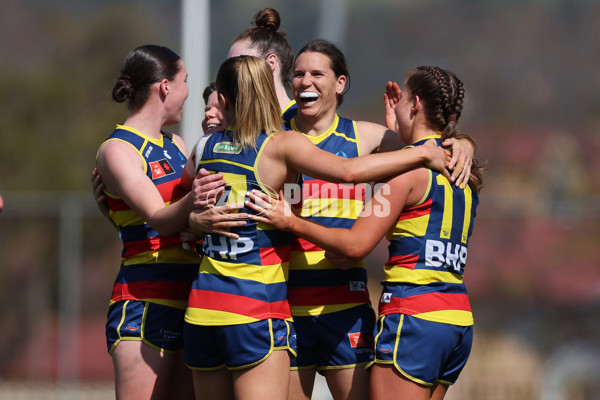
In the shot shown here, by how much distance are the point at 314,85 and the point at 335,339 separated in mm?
1293

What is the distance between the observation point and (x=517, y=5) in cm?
3541

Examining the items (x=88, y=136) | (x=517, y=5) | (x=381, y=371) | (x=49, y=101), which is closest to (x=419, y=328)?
(x=381, y=371)

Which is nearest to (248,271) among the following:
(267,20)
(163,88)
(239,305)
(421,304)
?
(239,305)

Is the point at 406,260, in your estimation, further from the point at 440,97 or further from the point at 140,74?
the point at 140,74

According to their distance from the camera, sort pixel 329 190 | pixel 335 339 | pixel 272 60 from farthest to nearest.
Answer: pixel 272 60 < pixel 329 190 < pixel 335 339

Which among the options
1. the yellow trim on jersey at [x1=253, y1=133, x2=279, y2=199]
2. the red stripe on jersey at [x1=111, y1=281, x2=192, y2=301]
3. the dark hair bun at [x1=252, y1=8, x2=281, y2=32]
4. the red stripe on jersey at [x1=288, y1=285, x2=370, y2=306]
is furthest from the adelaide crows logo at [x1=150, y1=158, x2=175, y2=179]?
the dark hair bun at [x1=252, y1=8, x2=281, y2=32]

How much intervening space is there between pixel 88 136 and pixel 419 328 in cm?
2043

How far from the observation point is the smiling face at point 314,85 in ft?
13.5

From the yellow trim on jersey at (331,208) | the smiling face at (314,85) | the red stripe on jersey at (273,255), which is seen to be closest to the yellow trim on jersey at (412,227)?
the yellow trim on jersey at (331,208)

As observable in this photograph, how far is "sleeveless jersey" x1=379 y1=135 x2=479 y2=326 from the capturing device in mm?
3674

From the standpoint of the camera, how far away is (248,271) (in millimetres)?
3541

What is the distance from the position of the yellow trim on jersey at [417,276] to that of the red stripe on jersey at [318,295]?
344 millimetres

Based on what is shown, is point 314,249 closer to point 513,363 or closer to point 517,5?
point 513,363

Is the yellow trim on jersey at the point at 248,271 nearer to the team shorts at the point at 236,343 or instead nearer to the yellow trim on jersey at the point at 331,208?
the team shorts at the point at 236,343
